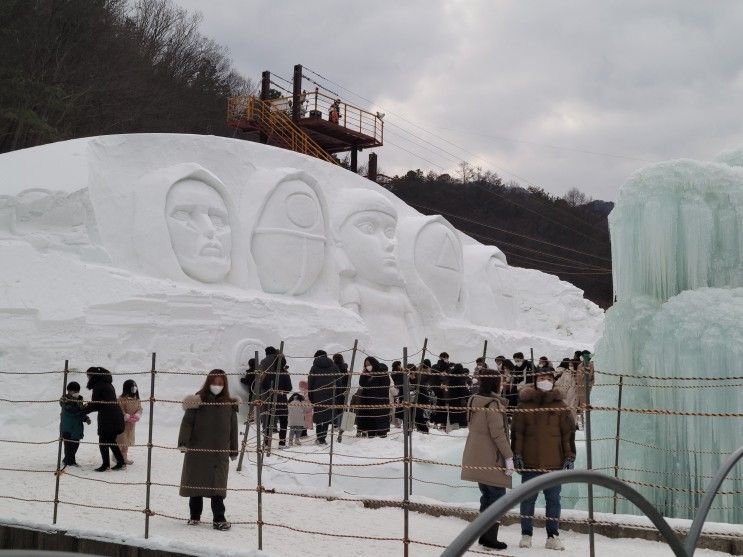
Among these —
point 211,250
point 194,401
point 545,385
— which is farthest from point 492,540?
point 211,250

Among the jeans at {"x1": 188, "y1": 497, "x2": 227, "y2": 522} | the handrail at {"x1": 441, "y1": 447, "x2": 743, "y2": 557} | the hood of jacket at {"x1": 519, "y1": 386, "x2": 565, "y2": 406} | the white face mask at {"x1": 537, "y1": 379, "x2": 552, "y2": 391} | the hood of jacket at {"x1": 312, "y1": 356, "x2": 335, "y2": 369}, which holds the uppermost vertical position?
the hood of jacket at {"x1": 312, "y1": 356, "x2": 335, "y2": 369}

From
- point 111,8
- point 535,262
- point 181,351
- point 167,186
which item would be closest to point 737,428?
point 181,351

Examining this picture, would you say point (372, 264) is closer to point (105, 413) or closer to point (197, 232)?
point (197, 232)

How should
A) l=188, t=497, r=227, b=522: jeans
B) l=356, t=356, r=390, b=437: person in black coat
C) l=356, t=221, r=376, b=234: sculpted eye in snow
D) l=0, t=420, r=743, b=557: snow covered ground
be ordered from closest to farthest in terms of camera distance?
l=0, t=420, r=743, b=557: snow covered ground
l=188, t=497, r=227, b=522: jeans
l=356, t=356, r=390, b=437: person in black coat
l=356, t=221, r=376, b=234: sculpted eye in snow

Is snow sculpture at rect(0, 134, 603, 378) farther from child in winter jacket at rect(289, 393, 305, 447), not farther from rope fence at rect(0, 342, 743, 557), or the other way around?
child in winter jacket at rect(289, 393, 305, 447)

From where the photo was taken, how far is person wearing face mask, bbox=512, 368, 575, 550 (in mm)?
5773

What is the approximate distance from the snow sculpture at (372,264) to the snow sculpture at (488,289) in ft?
9.40

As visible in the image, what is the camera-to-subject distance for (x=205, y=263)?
1334 centimetres

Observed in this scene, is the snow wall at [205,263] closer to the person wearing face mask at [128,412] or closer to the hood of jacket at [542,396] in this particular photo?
the person wearing face mask at [128,412]

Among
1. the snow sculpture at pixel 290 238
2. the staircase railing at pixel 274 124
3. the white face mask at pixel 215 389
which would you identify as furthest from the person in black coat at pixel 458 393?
the staircase railing at pixel 274 124

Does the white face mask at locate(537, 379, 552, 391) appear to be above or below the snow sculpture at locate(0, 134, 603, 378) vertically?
below

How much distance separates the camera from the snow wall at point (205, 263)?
447 inches

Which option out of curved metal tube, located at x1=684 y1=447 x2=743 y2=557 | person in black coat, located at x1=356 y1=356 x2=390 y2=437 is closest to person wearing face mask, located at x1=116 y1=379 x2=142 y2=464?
person in black coat, located at x1=356 y1=356 x2=390 y2=437

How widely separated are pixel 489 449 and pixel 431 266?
1184cm
